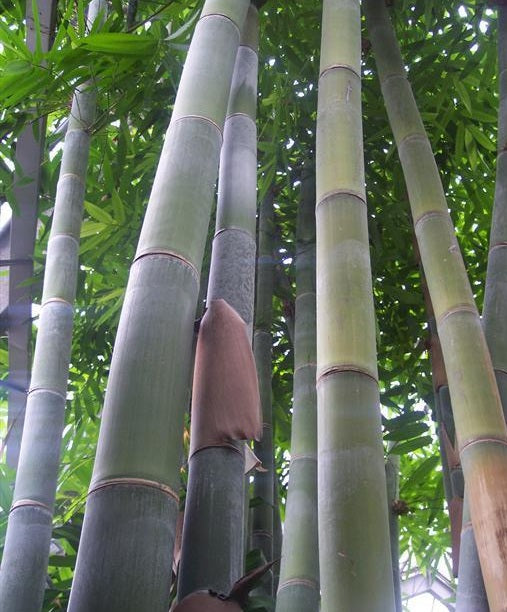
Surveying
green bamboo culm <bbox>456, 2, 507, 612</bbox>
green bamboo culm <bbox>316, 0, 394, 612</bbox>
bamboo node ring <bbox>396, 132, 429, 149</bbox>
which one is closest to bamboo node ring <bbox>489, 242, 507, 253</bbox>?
green bamboo culm <bbox>456, 2, 507, 612</bbox>

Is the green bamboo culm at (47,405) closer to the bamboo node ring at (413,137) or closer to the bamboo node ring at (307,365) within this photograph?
the bamboo node ring at (307,365)

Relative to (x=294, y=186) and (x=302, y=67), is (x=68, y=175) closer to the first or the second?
(x=302, y=67)

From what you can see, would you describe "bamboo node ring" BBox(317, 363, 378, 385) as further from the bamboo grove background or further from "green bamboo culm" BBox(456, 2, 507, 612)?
the bamboo grove background

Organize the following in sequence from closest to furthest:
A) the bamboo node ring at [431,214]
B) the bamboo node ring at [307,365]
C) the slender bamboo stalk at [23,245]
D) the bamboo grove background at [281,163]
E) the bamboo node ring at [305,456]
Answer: the bamboo node ring at [431,214] → the bamboo node ring at [305,456] → the bamboo node ring at [307,365] → the bamboo grove background at [281,163] → the slender bamboo stalk at [23,245]

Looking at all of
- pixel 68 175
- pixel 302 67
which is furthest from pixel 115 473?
pixel 302 67

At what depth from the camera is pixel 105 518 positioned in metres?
0.78

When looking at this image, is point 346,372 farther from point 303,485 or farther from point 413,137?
point 413,137

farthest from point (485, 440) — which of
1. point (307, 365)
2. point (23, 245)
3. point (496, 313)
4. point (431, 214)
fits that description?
point (23, 245)

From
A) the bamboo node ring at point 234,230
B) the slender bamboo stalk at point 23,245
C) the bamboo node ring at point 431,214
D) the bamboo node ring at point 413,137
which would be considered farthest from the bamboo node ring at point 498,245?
the slender bamboo stalk at point 23,245

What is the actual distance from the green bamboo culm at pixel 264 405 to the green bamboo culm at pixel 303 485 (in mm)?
170

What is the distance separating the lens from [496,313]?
55.2 inches

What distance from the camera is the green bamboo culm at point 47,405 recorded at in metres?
1.32

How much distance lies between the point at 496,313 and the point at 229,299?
0.50 meters

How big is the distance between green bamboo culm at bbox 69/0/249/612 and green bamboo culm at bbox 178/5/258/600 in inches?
4.8
